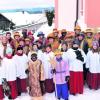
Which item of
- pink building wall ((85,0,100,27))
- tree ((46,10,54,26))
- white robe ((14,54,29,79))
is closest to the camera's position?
white robe ((14,54,29,79))

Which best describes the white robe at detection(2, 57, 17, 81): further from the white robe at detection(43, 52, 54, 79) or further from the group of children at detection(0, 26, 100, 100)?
the white robe at detection(43, 52, 54, 79)

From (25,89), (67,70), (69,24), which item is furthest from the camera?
(69,24)

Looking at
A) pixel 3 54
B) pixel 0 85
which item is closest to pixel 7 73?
pixel 0 85

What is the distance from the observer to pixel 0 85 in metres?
10.1

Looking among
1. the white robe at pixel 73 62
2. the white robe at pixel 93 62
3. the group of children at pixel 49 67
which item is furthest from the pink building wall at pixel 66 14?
the white robe at pixel 73 62

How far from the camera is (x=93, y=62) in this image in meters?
10.7

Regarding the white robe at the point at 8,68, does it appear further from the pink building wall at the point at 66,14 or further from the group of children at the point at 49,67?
the pink building wall at the point at 66,14

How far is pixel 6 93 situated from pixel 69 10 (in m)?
10.1

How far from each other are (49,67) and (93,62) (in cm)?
118

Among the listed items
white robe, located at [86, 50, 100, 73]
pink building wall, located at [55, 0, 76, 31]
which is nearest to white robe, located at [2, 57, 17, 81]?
white robe, located at [86, 50, 100, 73]

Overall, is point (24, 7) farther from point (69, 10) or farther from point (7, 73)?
point (7, 73)

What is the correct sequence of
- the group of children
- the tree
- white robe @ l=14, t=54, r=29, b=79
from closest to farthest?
the group of children → white robe @ l=14, t=54, r=29, b=79 → the tree

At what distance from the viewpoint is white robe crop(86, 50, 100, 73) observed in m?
10.6

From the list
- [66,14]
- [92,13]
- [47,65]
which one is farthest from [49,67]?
[66,14]
